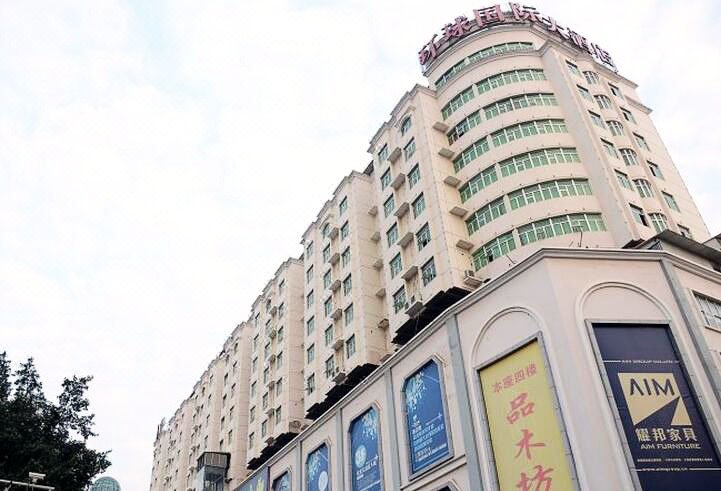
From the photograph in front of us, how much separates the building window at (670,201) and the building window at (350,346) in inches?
939

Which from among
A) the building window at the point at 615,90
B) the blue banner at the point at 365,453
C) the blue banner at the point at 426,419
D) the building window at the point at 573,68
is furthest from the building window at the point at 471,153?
the blue banner at the point at 365,453

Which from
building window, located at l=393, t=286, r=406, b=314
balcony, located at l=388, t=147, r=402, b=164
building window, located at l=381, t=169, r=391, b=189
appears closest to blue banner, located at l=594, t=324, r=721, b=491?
building window, located at l=393, t=286, r=406, b=314

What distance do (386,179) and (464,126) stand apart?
7.64 meters

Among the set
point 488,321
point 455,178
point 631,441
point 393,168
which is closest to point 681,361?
point 631,441

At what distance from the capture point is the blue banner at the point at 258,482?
40562mm

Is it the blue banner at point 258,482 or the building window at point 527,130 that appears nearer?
the building window at point 527,130

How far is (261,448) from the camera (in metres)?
55.2

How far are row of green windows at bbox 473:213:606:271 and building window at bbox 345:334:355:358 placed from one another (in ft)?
45.1

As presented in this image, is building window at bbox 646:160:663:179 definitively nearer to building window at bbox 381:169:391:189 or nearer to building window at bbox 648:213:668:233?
building window at bbox 648:213:668:233

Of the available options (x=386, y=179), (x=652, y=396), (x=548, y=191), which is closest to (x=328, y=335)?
(x=386, y=179)

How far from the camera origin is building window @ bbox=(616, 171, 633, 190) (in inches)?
1481

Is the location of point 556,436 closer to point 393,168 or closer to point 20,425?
point 393,168

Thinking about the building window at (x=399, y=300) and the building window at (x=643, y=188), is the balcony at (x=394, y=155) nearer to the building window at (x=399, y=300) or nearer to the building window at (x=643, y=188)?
the building window at (x=399, y=300)

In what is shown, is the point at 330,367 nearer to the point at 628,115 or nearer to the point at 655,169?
the point at 655,169
